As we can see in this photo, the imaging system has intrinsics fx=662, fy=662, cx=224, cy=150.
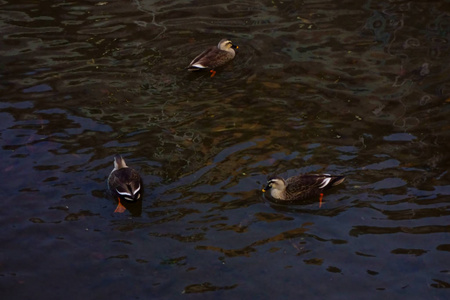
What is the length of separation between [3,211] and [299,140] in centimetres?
484

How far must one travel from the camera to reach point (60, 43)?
14734 mm

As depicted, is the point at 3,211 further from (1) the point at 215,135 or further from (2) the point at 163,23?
(2) the point at 163,23

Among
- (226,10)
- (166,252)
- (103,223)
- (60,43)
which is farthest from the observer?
(226,10)

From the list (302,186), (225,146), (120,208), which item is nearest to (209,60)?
(225,146)

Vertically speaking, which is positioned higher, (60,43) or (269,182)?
(60,43)

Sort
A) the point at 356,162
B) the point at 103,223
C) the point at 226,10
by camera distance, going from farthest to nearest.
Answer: the point at 226,10 < the point at 356,162 < the point at 103,223

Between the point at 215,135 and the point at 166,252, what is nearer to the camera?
the point at 166,252

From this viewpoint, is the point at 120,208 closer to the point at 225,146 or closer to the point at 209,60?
the point at 225,146

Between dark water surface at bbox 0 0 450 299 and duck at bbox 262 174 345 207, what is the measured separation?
0.65 ft

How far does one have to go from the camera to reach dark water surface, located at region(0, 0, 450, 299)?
8.55m

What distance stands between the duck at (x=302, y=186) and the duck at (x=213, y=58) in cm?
414

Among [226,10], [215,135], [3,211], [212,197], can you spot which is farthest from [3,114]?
[226,10]

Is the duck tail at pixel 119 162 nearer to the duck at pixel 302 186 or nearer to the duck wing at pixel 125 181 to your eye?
the duck wing at pixel 125 181

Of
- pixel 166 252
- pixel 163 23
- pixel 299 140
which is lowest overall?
pixel 166 252
